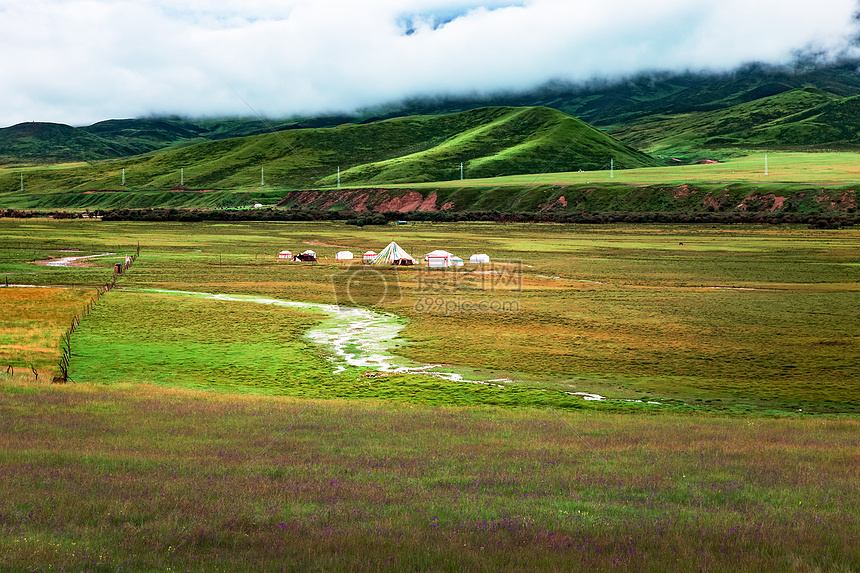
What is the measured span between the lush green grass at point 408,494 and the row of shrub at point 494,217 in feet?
381

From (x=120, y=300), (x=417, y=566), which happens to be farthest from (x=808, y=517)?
(x=120, y=300)

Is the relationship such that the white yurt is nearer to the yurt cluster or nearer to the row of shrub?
the yurt cluster

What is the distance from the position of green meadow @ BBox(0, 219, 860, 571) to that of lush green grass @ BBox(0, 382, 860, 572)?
6 cm

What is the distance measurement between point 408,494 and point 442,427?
7939 mm

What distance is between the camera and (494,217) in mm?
156625

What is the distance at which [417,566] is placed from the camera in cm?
828

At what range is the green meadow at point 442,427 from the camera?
9.00 metres

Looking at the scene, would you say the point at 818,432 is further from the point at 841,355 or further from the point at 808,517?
the point at 841,355

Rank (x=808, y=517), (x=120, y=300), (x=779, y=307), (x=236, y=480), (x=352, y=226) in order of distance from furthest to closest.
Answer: (x=352, y=226) → (x=120, y=300) → (x=779, y=307) → (x=236, y=480) → (x=808, y=517)

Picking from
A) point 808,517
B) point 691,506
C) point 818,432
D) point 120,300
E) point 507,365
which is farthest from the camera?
point 120,300

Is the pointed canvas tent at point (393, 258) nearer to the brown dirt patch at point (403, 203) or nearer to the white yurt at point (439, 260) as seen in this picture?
the white yurt at point (439, 260)

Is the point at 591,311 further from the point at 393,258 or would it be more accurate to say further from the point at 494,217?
the point at 494,217

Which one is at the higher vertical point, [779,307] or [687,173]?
[687,173]

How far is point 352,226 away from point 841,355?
4593 inches
